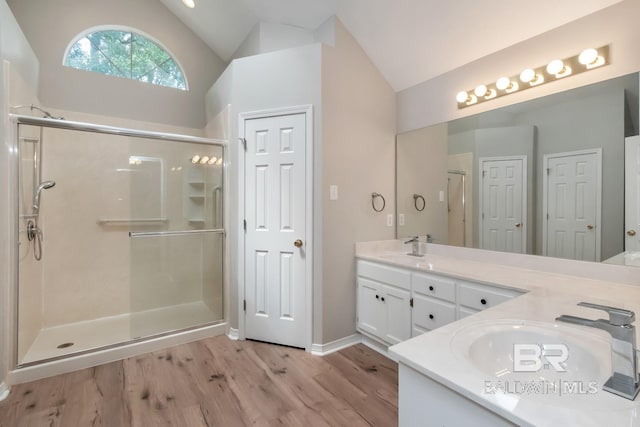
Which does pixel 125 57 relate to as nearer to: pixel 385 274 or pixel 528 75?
pixel 385 274

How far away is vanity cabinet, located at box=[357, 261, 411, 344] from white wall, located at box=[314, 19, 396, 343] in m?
0.11

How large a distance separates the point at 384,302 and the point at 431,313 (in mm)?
430

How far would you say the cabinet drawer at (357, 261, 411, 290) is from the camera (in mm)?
2264

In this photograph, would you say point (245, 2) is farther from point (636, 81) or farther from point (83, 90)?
point (636, 81)

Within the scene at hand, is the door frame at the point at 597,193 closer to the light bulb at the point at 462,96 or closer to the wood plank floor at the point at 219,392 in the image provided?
the light bulb at the point at 462,96

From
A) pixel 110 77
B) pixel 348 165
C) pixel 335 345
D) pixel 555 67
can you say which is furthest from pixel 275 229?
pixel 110 77

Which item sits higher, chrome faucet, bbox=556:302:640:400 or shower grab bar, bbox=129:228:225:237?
shower grab bar, bbox=129:228:225:237

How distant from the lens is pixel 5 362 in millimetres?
1989

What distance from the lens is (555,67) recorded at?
1.89 metres

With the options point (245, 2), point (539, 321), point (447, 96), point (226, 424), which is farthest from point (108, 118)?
point (539, 321)

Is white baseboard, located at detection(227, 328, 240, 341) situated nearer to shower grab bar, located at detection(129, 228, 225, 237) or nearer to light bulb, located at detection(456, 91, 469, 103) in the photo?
shower grab bar, located at detection(129, 228, 225, 237)

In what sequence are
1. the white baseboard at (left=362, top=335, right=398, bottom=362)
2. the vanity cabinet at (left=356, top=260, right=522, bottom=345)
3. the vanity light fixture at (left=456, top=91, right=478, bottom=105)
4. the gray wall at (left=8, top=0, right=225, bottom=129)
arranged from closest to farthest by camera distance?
1. the vanity cabinet at (left=356, top=260, right=522, bottom=345)
2. the vanity light fixture at (left=456, top=91, right=478, bottom=105)
3. the white baseboard at (left=362, top=335, right=398, bottom=362)
4. the gray wall at (left=8, top=0, right=225, bottom=129)

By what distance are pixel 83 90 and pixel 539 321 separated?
170 inches

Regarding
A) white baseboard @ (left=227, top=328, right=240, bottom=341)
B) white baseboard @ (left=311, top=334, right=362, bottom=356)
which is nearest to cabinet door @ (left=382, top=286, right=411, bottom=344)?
white baseboard @ (left=311, top=334, right=362, bottom=356)
